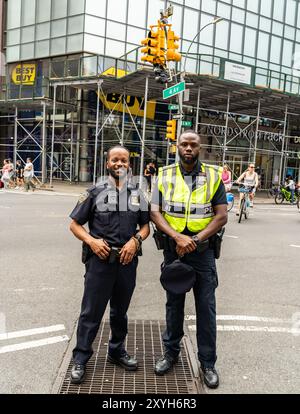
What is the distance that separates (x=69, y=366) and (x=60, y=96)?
25.9 m

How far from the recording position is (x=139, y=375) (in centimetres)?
340

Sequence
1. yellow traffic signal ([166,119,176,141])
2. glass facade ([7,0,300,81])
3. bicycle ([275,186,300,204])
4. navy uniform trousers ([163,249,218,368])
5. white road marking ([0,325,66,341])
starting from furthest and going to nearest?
glass facade ([7,0,300,81])
bicycle ([275,186,300,204])
yellow traffic signal ([166,119,176,141])
white road marking ([0,325,66,341])
navy uniform trousers ([163,249,218,368])

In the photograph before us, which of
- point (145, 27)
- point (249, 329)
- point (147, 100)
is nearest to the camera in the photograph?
point (249, 329)

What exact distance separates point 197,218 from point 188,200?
0.16 metres

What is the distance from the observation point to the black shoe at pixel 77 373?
3.19 m

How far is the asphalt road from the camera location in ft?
11.3

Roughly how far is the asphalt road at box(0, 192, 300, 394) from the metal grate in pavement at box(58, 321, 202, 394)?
24cm

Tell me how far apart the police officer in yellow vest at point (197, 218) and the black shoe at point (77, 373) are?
23.4 inches

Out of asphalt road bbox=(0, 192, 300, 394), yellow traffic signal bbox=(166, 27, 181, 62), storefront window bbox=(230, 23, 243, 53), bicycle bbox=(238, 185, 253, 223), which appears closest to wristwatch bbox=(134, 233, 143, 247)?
asphalt road bbox=(0, 192, 300, 394)

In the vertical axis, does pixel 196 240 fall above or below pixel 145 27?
below

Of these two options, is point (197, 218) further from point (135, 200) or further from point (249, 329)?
point (249, 329)

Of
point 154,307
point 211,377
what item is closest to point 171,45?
point 154,307

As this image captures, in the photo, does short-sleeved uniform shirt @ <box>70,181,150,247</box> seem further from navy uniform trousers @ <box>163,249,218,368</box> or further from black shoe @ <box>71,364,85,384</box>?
black shoe @ <box>71,364,85,384</box>
